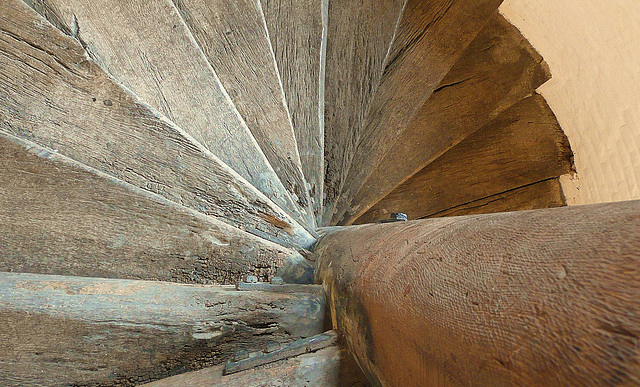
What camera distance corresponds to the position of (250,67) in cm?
171

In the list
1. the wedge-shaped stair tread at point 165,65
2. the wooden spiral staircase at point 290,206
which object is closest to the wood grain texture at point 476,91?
the wooden spiral staircase at point 290,206

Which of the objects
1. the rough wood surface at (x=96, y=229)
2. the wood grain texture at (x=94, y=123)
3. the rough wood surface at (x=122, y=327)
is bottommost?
the rough wood surface at (x=122, y=327)

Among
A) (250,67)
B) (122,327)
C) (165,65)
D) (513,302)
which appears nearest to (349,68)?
(250,67)

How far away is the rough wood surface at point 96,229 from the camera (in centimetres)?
110

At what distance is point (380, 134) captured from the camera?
6.49ft

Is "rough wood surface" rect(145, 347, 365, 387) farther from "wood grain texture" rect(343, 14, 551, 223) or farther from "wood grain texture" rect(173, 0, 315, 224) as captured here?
"wood grain texture" rect(343, 14, 551, 223)

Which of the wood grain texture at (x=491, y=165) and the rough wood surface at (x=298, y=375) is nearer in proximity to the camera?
the rough wood surface at (x=298, y=375)

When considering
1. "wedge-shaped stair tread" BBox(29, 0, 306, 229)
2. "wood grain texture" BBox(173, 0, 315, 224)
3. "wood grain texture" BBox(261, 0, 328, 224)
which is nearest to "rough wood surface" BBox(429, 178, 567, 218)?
"wood grain texture" BBox(261, 0, 328, 224)

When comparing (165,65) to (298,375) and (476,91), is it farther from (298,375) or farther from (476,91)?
(476,91)

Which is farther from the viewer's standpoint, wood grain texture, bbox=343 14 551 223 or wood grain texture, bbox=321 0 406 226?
wood grain texture, bbox=343 14 551 223

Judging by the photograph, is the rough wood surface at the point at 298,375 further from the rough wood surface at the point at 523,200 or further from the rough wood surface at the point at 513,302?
the rough wood surface at the point at 523,200

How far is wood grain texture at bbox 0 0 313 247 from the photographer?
1250 millimetres

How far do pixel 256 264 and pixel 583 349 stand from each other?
104 cm

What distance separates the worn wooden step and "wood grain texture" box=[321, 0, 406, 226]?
0.11ft
